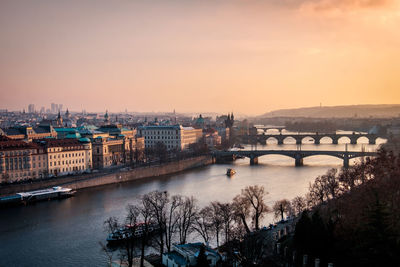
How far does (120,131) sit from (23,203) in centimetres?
1877

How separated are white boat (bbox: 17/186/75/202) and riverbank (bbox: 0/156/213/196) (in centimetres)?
70

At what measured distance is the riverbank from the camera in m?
22.6

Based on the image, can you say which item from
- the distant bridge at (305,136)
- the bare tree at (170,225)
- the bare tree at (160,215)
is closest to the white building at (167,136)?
the distant bridge at (305,136)

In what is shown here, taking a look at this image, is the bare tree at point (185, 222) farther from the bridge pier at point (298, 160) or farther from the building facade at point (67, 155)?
the bridge pier at point (298, 160)

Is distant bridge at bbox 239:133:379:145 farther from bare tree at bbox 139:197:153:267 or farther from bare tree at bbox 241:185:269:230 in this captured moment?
bare tree at bbox 139:197:153:267

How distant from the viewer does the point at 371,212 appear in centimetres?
949

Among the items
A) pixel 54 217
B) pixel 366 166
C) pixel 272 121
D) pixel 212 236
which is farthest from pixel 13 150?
pixel 272 121

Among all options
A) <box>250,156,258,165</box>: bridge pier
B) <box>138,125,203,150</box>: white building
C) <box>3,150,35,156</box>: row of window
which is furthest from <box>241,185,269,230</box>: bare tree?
<box>138,125,203,150</box>: white building

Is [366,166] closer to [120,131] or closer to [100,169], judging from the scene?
[100,169]

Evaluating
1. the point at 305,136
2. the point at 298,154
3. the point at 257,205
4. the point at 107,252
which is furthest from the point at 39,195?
the point at 305,136

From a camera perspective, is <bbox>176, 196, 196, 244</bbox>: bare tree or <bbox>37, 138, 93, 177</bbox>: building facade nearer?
<bbox>176, 196, 196, 244</bbox>: bare tree

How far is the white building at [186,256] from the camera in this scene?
461 inches

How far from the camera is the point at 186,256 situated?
11883mm

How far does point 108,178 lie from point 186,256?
15496 millimetres
